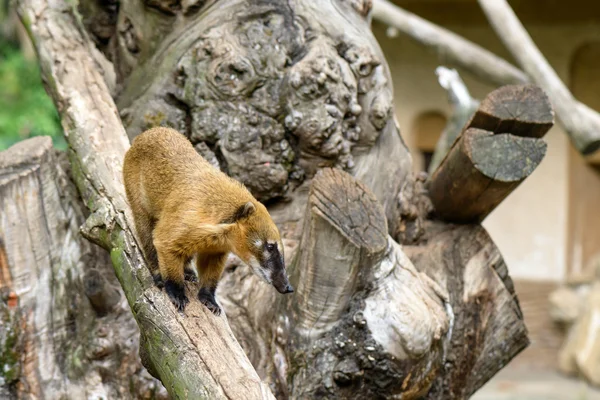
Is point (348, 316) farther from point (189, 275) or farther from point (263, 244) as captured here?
point (189, 275)

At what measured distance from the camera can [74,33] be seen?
13.9 feet

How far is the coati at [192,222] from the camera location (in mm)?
2920

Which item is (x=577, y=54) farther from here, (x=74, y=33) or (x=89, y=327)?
(x=89, y=327)

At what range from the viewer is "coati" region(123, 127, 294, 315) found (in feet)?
9.58

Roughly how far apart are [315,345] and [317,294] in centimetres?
20

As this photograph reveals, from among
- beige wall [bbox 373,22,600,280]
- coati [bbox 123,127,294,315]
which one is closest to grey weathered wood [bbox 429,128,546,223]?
coati [bbox 123,127,294,315]

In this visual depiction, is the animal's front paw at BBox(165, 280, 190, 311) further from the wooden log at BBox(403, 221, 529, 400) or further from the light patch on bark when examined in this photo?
the wooden log at BBox(403, 221, 529, 400)

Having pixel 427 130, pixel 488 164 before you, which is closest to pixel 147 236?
pixel 488 164

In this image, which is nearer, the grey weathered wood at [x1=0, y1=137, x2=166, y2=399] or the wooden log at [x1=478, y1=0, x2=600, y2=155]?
the grey weathered wood at [x1=0, y1=137, x2=166, y2=399]

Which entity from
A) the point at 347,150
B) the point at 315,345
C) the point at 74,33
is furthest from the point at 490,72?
the point at 315,345

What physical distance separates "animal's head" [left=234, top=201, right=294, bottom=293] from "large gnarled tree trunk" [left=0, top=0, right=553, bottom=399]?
9.3 inches

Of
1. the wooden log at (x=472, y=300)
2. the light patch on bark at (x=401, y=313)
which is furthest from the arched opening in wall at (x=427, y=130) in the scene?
the light patch on bark at (x=401, y=313)

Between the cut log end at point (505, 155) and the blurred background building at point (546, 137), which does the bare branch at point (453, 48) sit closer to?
the blurred background building at point (546, 137)

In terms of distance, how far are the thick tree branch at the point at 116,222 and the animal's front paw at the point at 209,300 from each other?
6cm
